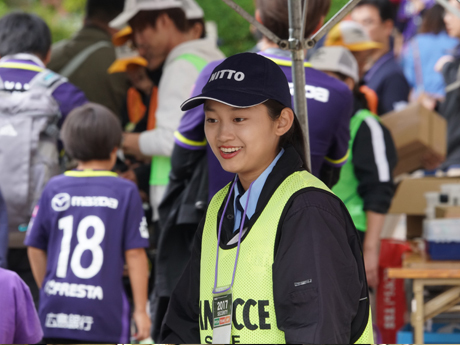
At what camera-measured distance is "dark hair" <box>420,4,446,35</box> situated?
8.10 metres

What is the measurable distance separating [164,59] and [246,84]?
245 centimetres

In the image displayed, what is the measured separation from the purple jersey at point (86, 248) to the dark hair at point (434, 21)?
5741mm

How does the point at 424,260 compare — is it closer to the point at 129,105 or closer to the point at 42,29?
the point at 129,105

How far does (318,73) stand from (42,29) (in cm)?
187

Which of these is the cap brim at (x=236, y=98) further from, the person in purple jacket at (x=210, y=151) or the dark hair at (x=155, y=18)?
the dark hair at (x=155, y=18)

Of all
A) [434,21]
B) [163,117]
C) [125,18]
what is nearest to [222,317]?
[163,117]

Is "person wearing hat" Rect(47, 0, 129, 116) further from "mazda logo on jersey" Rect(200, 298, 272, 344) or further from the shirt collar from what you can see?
"mazda logo on jersey" Rect(200, 298, 272, 344)

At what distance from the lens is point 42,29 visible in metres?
4.08

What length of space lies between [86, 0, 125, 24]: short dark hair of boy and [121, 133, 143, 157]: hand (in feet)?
4.59

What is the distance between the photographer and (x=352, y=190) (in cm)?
414

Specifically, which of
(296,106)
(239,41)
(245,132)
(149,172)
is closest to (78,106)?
(149,172)

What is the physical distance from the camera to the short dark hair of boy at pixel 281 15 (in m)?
2.89

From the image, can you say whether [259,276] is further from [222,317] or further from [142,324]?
[142,324]

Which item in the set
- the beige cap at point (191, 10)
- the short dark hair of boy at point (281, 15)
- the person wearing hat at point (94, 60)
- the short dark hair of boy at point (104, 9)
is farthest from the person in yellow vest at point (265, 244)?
the short dark hair of boy at point (104, 9)
